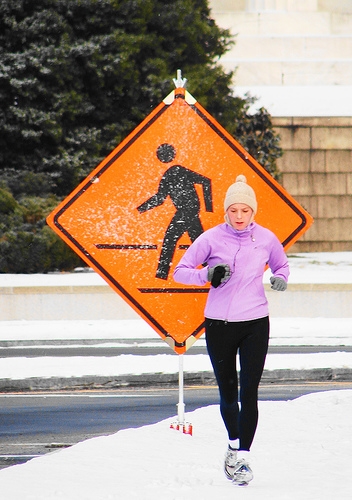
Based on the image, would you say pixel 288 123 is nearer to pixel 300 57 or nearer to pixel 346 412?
pixel 300 57

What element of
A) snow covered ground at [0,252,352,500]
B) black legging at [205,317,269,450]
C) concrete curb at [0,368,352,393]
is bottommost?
concrete curb at [0,368,352,393]

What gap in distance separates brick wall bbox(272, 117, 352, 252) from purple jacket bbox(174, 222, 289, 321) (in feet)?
82.3

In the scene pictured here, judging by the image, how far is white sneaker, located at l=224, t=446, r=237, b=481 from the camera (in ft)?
23.4

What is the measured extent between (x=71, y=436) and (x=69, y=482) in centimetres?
231

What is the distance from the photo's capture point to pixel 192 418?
30.8 feet

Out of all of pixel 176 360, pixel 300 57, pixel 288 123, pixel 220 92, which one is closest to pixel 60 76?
pixel 220 92

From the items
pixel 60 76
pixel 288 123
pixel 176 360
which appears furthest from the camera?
pixel 288 123

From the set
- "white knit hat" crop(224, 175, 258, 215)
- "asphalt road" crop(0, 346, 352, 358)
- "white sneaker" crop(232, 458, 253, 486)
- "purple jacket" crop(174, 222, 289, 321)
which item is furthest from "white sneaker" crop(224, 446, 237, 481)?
"asphalt road" crop(0, 346, 352, 358)

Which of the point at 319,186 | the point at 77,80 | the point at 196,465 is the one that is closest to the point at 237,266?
the point at 196,465

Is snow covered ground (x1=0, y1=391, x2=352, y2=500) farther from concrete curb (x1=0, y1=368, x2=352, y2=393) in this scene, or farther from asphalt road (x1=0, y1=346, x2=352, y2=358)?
asphalt road (x1=0, y1=346, x2=352, y2=358)

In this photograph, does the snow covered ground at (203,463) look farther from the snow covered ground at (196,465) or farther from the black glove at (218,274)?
the black glove at (218,274)

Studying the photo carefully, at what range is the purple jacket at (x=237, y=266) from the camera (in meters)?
7.12

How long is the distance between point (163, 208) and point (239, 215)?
1.59m

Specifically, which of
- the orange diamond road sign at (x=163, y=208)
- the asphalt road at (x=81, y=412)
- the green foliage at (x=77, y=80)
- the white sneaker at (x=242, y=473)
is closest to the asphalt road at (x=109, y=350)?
the asphalt road at (x=81, y=412)
